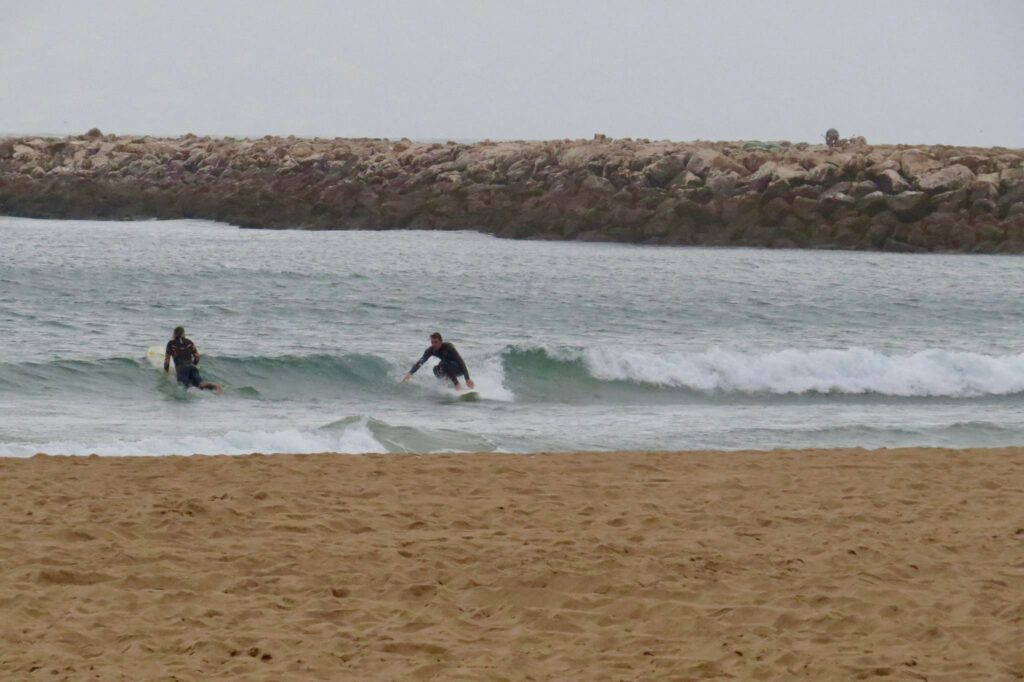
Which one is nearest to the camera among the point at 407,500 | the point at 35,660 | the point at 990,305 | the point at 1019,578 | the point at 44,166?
the point at 35,660

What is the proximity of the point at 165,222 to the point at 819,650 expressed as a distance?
4357 centimetres

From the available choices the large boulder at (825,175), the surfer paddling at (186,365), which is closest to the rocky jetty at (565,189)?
the large boulder at (825,175)

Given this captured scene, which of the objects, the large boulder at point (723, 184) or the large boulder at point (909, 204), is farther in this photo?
the large boulder at point (723, 184)

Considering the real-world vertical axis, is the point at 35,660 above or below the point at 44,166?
below

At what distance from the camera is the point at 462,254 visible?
37.9 meters

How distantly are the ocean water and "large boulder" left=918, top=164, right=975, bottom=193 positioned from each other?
2.81m

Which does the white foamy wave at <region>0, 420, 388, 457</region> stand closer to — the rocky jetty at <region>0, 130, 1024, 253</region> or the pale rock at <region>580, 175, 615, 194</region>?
the rocky jetty at <region>0, 130, 1024, 253</region>

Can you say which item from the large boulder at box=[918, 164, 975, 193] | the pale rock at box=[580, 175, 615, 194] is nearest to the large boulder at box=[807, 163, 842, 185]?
the large boulder at box=[918, 164, 975, 193]

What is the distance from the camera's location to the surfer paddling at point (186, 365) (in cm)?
1767

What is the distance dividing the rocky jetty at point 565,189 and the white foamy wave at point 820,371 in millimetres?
19019

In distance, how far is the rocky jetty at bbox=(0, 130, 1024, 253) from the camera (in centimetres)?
4022

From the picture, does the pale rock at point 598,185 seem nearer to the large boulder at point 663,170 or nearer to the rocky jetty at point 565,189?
the rocky jetty at point 565,189

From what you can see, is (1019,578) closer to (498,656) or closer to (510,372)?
(498,656)

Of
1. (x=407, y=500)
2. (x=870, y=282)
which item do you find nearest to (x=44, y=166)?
(x=870, y=282)
